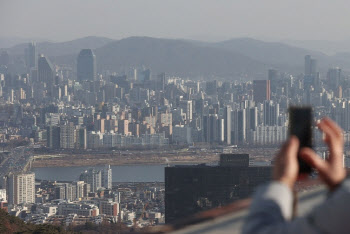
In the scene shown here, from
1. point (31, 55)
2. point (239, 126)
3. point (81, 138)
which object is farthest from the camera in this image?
point (31, 55)

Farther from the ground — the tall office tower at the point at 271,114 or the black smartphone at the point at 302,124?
the tall office tower at the point at 271,114

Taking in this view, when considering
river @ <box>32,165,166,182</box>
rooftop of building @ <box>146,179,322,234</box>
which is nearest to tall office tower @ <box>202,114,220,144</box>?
river @ <box>32,165,166,182</box>

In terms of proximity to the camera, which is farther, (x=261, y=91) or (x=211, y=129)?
(x=261, y=91)

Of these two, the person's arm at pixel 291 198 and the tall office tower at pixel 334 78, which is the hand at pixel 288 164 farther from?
the tall office tower at pixel 334 78

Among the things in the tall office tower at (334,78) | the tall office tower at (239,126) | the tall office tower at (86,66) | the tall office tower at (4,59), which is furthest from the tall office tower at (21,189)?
the tall office tower at (4,59)

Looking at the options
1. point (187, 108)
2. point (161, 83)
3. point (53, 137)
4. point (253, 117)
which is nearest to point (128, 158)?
point (53, 137)

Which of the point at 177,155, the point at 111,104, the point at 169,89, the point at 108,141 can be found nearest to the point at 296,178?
the point at 177,155

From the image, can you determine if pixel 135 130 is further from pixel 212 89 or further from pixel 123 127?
pixel 212 89
